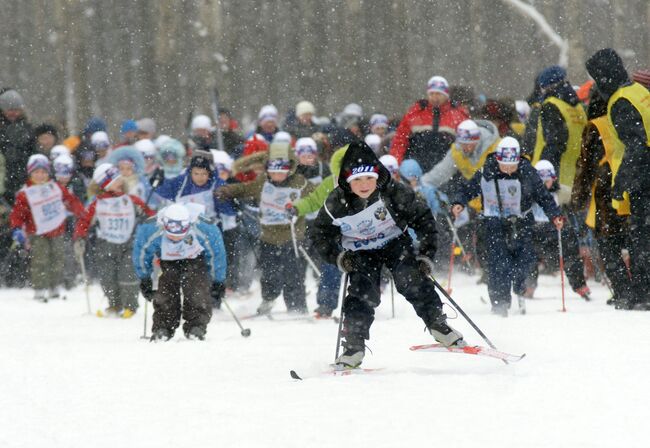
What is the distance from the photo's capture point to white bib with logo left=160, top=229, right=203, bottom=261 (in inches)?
400

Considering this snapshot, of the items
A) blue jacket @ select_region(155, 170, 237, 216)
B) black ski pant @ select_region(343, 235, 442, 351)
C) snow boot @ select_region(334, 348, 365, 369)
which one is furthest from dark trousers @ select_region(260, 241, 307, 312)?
snow boot @ select_region(334, 348, 365, 369)

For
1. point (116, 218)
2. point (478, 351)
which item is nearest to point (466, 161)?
point (116, 218)

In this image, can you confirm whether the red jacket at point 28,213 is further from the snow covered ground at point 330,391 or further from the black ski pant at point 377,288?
the black ski pant at point 377,288

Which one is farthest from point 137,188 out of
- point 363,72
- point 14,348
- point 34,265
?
point 363,72

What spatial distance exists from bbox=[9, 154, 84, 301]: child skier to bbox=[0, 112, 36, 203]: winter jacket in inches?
66.4

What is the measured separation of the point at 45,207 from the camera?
14.4 metres

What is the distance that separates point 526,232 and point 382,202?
3.95m

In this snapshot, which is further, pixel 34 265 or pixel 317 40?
pixel 317 40

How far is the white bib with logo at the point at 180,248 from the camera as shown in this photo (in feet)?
33.4

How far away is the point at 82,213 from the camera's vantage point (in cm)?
1407

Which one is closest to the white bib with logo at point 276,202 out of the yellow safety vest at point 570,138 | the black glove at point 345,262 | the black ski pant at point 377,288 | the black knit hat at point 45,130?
the yellow safety vest at point 570,138

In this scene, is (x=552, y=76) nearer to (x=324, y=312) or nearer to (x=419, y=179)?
(x=419, y=179)

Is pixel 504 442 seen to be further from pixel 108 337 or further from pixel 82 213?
pixel 82 213

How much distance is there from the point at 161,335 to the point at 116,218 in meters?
3.04
